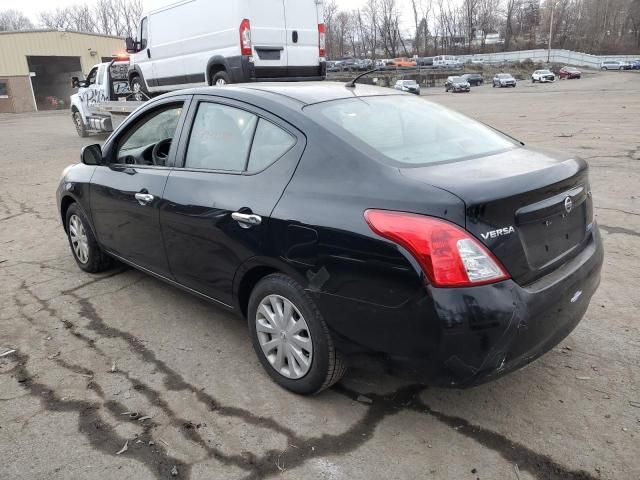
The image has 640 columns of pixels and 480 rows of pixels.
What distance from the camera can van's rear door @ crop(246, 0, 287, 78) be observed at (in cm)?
1086

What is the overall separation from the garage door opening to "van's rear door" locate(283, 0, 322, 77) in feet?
119

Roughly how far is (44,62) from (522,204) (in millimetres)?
49534

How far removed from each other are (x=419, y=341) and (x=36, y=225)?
610cm

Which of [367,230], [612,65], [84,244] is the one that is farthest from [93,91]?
[612,65]

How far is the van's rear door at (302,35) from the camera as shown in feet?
38.2

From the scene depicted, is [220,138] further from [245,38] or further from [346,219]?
[245,38]

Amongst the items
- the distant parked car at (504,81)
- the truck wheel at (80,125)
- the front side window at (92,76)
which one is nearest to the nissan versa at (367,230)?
the front side window at (92,76)

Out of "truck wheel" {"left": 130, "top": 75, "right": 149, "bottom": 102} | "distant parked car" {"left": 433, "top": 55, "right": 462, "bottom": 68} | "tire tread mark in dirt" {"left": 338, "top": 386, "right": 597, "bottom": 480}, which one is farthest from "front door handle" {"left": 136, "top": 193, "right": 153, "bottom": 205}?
"distant parked car" {"left": 433, "top": 55, "right": 462, "bottom": 68}

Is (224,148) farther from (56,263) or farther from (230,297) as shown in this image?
(56,263)

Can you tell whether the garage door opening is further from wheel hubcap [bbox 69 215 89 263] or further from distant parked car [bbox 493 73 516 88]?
wheel hubcap [bbox 69 215 89 263]

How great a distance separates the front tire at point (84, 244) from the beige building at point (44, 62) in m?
39.4

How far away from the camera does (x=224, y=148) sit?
330cm

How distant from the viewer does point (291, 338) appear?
2881 millimetres

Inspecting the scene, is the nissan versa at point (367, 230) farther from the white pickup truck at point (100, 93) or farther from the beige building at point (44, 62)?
the beige building at point (44, 62)
